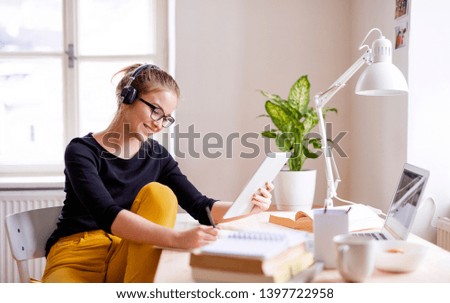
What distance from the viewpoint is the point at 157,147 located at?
1.69 metres

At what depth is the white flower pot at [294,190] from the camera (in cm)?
188

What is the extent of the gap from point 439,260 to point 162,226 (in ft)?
2.01

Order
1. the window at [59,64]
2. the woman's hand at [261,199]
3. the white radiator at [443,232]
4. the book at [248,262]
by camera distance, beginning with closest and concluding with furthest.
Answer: the book at [248,262], the woman's hand at [261,199], the white radiator at [443,232], the window at [59,64]

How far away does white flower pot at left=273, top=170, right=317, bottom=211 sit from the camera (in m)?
1.88

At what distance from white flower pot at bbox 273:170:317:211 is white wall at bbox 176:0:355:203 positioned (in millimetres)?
625

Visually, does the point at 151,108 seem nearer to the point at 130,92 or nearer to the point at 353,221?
the point at 130,92

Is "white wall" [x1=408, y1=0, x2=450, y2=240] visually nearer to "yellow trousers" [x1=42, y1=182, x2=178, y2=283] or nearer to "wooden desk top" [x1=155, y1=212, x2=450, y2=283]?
"wooden desk top" [x1=155, y1=212, x2=450, y2=283]

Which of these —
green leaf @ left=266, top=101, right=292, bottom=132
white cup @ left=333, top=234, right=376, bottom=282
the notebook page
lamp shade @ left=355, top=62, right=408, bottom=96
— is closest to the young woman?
the notebook page

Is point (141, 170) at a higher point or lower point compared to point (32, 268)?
higher

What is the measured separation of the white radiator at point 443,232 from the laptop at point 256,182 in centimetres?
81

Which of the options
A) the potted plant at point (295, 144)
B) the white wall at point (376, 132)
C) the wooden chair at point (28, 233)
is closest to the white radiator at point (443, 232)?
the white wall at point (376, 132)

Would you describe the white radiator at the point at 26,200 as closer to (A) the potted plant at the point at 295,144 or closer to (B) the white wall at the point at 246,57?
(B) the white wall at the point at 246,57
